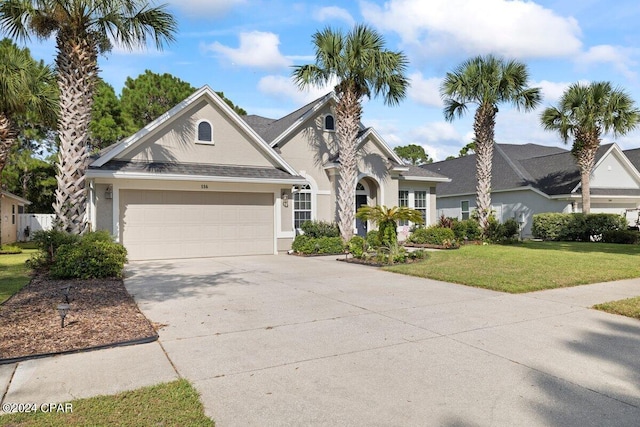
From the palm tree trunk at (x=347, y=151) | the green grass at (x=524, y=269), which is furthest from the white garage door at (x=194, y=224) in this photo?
the green grass at (x=524, y=269)

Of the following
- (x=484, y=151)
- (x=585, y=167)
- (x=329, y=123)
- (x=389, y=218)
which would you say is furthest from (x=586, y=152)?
(x=389, y=218)

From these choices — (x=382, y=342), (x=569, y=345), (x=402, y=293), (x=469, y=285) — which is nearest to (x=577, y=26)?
(x=469, y=285)

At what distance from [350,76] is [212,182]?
6.52m

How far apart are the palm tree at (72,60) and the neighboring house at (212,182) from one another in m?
1.79

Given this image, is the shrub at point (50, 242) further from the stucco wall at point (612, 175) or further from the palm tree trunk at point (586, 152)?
the stucco wall at point (612, 175)

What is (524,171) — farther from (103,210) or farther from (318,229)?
(103,210)

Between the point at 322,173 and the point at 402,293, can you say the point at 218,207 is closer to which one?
the point at 322,173

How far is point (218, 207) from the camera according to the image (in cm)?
1575

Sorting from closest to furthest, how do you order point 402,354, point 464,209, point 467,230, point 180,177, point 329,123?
point 402,354 → point 180,177 → point 329,123 → point 467,230 → point 464,209

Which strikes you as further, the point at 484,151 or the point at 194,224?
the point at 484,151

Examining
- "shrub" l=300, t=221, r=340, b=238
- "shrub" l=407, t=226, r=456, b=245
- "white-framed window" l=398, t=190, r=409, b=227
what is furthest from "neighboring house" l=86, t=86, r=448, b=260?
"shrub" l=407, t=226, r=456, b=245

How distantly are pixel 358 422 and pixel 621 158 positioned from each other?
3002 centimetres

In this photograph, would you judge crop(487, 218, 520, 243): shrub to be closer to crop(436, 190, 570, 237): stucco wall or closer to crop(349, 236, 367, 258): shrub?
crop(436, 190, 570, 237): stucco wall

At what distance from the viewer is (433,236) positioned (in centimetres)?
1866
